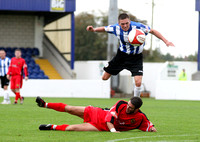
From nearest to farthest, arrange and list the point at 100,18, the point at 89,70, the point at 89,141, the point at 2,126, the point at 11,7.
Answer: the point at 89,141 < the point at 2,126 < the point at 11,7 < the point at 89,70 < the point at 100,18

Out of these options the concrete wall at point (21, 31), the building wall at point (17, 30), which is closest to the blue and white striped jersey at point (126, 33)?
the concrete wall at point (21, 31)

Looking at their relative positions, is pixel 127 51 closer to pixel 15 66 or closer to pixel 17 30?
pixel 15 66

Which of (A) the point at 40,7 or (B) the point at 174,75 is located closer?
(A) the point at 40,7

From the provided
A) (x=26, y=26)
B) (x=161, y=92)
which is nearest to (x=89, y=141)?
(x=161, y=92)

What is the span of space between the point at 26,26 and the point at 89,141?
31.3m

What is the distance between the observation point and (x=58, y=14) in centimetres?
3606

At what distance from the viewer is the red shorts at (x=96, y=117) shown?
8656 millimetres

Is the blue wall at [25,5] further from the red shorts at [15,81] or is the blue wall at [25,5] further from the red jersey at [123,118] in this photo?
the red jersey at [123,118]

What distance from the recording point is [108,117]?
8492 mm

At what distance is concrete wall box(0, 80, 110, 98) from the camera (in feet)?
90.4

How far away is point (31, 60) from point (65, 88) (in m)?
7.73

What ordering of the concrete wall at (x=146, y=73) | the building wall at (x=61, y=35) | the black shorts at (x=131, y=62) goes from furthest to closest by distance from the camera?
the concrete wall at (x=146, y=73)
the building wall at (x=61, y=35)
the black shorts at (x=131, y=62)

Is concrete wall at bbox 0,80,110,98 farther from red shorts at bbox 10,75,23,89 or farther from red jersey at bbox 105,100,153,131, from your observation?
red jersey at bbox 105,100,153,131

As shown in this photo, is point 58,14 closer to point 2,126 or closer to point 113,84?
point 113,84
